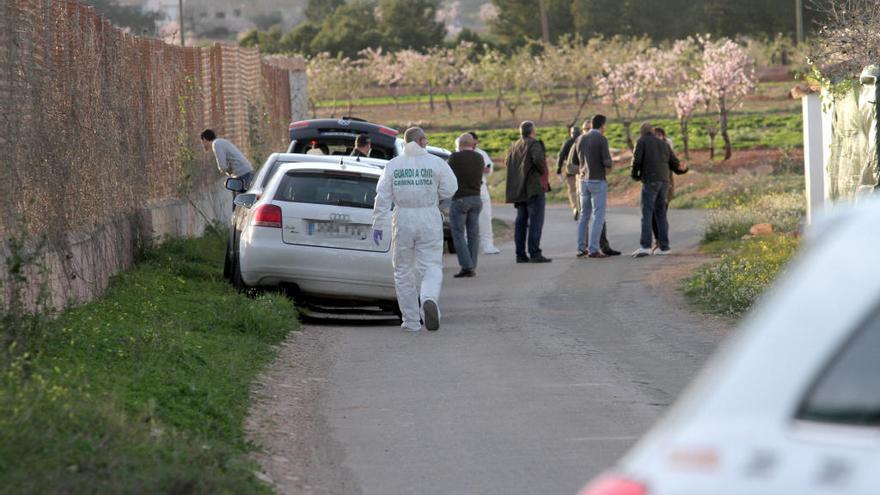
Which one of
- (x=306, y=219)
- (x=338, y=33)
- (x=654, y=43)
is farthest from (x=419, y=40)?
(x=306, y=219)

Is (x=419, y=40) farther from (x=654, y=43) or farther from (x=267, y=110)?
(x=267, y=110)

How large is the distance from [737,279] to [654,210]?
18.8 feet

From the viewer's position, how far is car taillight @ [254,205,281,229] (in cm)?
1334

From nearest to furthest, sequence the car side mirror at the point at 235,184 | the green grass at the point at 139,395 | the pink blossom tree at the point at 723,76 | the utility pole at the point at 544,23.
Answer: the green grass at the point at 139,395, the car side mirror at the point at 235,184, the pink blossom tree at the point at 723,76, the utility pole at the point at 544,23

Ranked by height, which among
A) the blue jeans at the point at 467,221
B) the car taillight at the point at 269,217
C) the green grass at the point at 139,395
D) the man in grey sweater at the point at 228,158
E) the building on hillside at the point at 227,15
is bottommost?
the green grass at the point at 139,395

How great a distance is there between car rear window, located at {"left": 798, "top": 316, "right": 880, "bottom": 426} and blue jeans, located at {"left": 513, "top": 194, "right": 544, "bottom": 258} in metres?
16.8

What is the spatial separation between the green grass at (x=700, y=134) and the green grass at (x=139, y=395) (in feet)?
123

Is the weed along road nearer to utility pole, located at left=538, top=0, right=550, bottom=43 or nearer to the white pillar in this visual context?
the white pillar

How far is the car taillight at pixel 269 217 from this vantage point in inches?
525

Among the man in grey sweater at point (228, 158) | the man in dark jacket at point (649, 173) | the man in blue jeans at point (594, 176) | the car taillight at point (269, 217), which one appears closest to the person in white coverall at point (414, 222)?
the car taillight at point (269, 217)

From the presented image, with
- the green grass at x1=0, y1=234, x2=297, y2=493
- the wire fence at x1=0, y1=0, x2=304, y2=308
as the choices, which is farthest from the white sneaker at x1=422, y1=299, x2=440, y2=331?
the wire fence at x1=0, y1=0, x2=304, y2=308

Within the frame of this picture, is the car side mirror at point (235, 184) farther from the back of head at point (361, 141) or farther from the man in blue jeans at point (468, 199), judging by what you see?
the man in blue jeans at point (468, 199)

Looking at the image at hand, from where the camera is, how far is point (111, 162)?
46.8 feet

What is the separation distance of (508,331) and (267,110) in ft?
61.2
